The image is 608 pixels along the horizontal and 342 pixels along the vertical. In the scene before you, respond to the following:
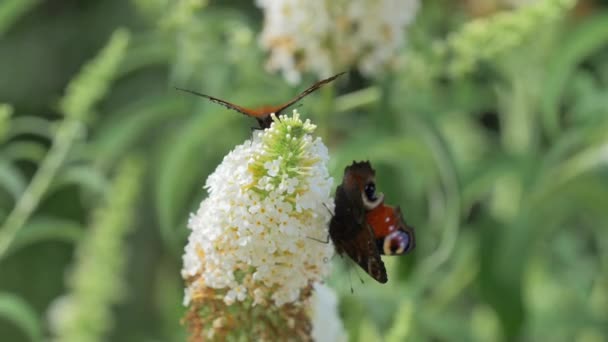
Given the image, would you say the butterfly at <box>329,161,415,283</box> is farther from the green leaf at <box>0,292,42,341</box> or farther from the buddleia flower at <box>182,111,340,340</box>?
the green leaf at <box>0,292,42,341</box>

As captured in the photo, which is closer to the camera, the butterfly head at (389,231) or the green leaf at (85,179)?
the butterfly head at (389,231)

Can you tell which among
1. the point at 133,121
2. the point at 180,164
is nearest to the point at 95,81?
the point at 180,164

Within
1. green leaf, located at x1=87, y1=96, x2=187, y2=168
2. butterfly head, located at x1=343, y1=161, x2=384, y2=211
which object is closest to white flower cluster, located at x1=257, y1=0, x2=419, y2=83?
green leaf, located at x1=87, y1=96, x2=187, y2=168

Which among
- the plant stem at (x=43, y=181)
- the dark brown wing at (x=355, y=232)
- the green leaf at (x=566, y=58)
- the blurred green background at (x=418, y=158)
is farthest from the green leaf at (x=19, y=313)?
the green leaf at (x=566, y=58)

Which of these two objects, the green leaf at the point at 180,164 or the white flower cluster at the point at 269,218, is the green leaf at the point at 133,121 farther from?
the white flower cluster at the point at 269,218

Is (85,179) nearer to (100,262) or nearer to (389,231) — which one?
(100,262)

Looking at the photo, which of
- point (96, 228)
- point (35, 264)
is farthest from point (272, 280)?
point (35, 264)
